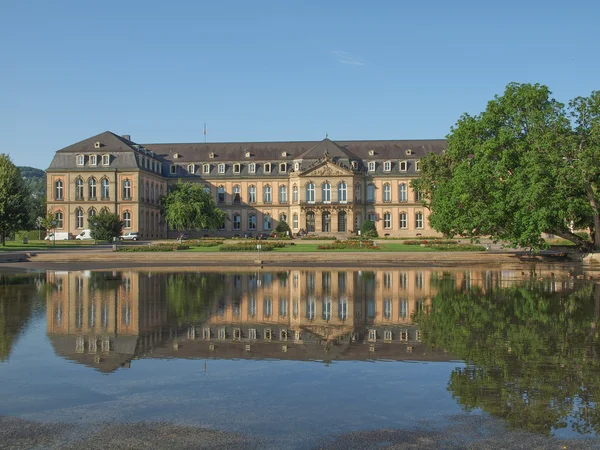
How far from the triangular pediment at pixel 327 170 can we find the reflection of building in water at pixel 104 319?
2344 inches

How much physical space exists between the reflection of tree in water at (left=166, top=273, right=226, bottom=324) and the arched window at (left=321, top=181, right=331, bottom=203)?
176ft

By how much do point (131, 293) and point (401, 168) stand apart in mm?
72443

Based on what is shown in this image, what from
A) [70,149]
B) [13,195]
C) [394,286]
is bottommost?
[394,286]

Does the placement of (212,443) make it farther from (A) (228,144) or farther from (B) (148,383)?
(A) (228,144)

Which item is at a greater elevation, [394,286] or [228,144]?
[228,144]

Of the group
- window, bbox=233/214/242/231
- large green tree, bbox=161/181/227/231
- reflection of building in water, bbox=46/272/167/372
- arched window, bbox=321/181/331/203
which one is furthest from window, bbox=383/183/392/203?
reflection of building in water, bbox=46/272/167/372

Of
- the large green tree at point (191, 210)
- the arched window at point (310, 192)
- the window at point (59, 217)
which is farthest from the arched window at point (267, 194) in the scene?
the window at point (59, 217)

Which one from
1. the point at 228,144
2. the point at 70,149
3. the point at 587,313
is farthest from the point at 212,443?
the point at 228,144

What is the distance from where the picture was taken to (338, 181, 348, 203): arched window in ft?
297

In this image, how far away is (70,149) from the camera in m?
86.4

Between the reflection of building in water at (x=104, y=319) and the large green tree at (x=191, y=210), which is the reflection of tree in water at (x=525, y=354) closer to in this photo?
the reflection of building in water at (x=104, y=319)

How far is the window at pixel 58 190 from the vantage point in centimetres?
8588

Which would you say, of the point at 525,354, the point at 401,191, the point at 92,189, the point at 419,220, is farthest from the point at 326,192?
the point at 525,354

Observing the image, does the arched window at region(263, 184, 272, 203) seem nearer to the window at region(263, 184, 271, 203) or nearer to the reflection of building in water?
the window at region(263, 184, 271, 203)
